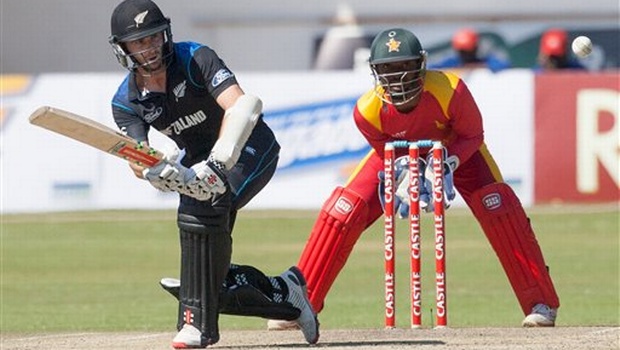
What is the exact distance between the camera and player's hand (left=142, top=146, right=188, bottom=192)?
7.72m

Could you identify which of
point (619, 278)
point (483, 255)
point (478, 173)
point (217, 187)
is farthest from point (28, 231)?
point (217, 187)

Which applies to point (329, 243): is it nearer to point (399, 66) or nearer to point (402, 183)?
point (402, 183)

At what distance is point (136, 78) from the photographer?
27.8 feet

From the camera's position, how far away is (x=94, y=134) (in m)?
7.58

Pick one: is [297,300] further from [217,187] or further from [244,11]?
[244,11]

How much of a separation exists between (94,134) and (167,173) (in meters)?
0.39

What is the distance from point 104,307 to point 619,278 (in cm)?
447

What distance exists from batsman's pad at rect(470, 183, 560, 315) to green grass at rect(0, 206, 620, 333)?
967 millimetres

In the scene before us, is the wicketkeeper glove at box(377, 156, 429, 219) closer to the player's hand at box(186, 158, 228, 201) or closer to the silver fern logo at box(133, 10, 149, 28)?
the player's hand at box(186, 158, 228, 201)

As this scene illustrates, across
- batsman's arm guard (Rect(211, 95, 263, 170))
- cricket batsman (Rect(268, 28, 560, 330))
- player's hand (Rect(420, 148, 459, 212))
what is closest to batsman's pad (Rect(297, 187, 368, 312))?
cricket batsman (Rect(268, 28, 560, 330))

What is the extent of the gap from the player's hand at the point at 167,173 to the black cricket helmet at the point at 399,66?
198 centimetres

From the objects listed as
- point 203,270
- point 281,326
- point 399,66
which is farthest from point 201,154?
point 281,326

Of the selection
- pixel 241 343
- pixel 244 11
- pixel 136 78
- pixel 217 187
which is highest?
pixel 244 11

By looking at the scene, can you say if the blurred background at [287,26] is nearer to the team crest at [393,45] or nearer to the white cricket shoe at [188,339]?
the team crest at [393,45]
